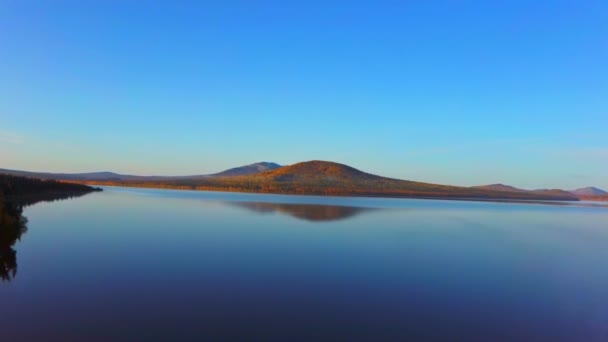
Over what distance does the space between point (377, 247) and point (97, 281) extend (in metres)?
7.67

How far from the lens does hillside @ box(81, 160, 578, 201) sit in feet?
220

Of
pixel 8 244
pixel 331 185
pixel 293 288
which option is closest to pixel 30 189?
pixel 8 244

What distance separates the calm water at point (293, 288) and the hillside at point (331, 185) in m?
49.6

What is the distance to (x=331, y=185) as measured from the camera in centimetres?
7462

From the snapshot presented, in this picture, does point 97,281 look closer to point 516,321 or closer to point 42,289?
point 42,289

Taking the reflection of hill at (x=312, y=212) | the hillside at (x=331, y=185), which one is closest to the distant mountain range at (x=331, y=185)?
the hillside at (x=331, y=185)

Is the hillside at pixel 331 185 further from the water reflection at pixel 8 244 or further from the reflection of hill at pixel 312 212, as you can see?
the water reflection at pixel 8 244

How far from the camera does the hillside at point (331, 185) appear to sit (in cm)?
6719

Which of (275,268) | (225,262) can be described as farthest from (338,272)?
(225,262)

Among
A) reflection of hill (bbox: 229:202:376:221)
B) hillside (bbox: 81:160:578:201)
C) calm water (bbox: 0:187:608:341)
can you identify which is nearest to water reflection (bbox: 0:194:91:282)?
calm water (bbox: 0:187:608:341)

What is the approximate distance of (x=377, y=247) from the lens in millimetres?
12508

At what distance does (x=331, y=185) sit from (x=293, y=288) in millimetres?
67345

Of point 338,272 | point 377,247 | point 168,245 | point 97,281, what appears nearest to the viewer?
point 97,281

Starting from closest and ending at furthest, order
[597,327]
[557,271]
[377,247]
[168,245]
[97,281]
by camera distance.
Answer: [597,327] → [97,281] → [557,271] → [168,245] → [377,247]
